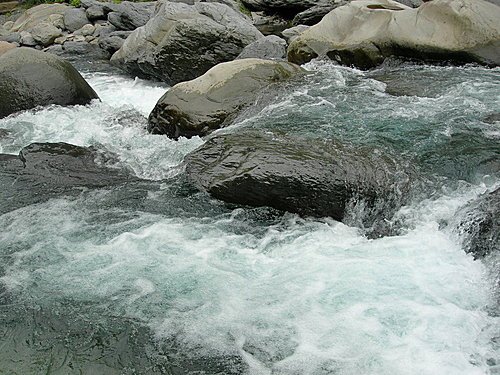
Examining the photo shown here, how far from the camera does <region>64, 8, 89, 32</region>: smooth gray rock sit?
21.0 meters

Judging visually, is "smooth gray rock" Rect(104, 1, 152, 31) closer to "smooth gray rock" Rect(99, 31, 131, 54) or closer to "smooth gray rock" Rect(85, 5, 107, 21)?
"smooth gray rock" Rect(99, 31, 131, 54)

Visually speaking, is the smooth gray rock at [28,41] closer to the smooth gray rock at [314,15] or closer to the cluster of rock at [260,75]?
the cluster of rock at [260,75]

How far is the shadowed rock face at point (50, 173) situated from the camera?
272 inches

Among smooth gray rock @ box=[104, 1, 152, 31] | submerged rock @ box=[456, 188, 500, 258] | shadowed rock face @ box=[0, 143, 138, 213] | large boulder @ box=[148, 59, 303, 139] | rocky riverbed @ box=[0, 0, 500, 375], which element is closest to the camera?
rocky riverbed @ box=[0, 0, 500, 375]

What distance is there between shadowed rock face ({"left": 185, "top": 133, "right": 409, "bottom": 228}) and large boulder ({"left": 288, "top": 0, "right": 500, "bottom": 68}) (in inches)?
185

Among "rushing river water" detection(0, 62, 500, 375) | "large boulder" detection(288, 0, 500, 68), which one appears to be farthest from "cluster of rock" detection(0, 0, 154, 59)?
"rushing river water" detection(0, 62, 500, 375)

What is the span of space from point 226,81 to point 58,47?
39.7 feet

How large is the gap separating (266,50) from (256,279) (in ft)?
26.9

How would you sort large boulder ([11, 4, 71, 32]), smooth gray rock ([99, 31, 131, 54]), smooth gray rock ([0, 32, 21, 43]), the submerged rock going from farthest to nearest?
large boulder ([11, 4, 71, 32])
smooth gray rock ([0, 32, 21, 43])
smooth gray rock ([99, 31, 131, 54])
the submerged rock

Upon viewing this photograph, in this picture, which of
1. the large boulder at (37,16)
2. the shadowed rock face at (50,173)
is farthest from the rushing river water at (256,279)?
the large boulder at (37,16)

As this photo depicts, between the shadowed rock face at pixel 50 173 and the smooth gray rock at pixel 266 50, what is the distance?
200 inches

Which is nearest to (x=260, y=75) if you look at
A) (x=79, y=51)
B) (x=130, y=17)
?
(x=79, y=51)

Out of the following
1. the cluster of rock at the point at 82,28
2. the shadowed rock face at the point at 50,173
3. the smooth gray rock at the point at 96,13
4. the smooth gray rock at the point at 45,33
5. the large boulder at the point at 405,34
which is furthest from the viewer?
the smooth gray rock at the point at 96,13

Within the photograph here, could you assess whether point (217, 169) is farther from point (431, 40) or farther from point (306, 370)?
point (431, 40)
